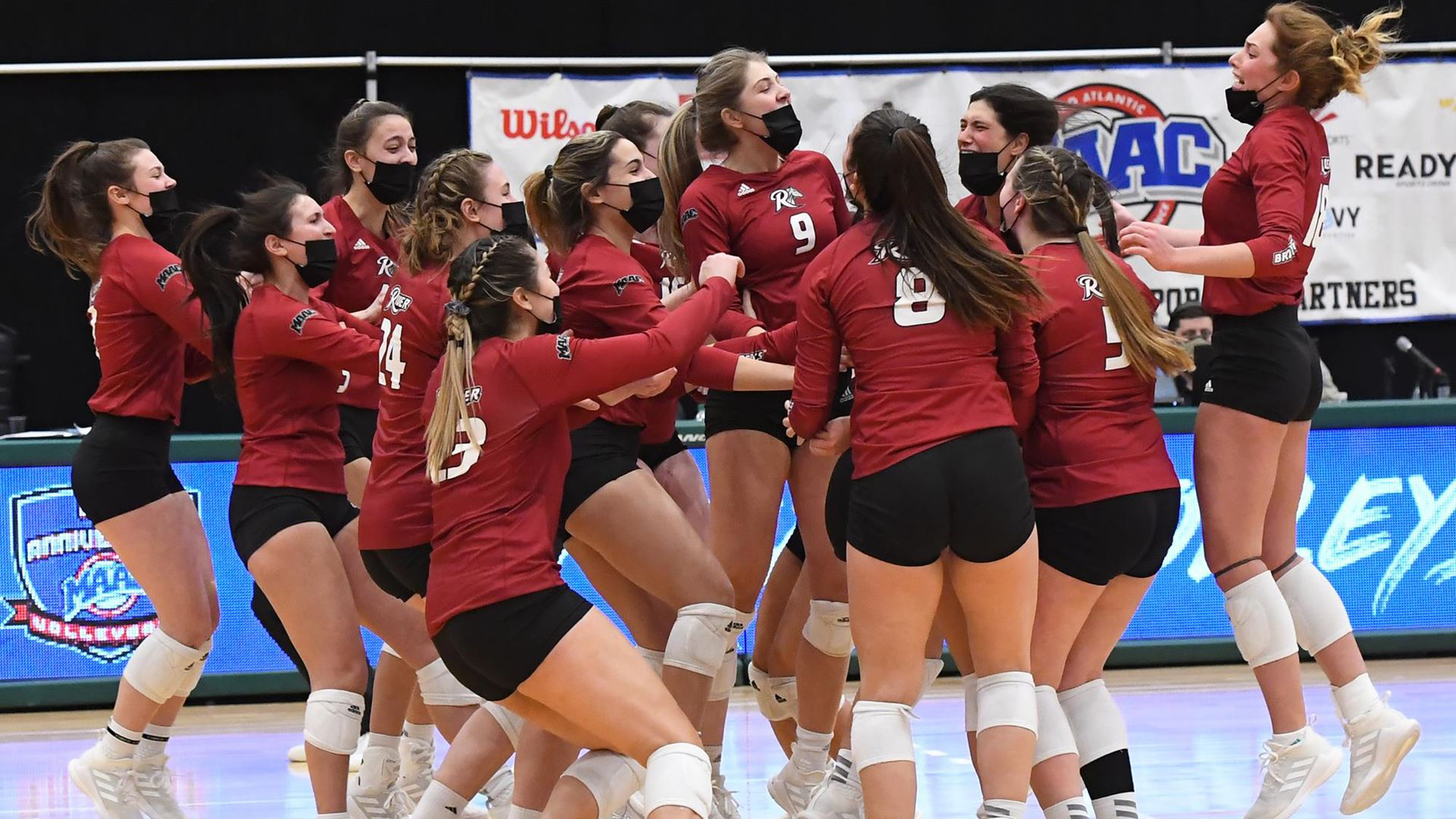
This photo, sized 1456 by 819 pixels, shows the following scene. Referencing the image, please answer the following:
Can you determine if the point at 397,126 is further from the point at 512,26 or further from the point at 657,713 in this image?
the point at 512,26

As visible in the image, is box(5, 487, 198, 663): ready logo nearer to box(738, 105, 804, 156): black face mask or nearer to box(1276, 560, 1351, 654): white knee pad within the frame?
box(738, 105, 804, 156): black face mask

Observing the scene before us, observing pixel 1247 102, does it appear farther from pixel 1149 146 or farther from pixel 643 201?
pixel 1149 146

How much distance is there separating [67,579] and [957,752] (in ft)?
12.8

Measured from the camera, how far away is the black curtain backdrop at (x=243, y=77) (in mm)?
9562

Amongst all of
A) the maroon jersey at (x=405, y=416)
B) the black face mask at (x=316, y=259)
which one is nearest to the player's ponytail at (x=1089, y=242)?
the maroon jersey at (x=405, y=416)

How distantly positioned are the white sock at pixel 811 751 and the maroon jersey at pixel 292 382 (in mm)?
1523

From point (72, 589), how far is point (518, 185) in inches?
136

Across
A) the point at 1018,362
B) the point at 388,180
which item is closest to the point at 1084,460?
the point at 1018,362

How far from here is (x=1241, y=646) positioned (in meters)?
4.66

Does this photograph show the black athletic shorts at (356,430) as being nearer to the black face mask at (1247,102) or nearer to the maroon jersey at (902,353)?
the maroon jersey at (902,353)

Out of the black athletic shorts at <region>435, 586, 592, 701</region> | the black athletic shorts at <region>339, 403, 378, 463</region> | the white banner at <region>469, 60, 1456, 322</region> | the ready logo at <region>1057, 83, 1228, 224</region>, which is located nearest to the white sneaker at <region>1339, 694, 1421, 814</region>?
the black athletic shorts at <region>435, 586, 592, 701</region>

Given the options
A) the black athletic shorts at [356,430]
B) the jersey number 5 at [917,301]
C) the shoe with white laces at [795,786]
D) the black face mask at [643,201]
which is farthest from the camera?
the black athletic shorts at [356,430]

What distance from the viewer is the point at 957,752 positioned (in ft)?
20.1

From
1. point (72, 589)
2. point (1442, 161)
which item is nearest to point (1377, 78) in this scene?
point (1442, 161)
